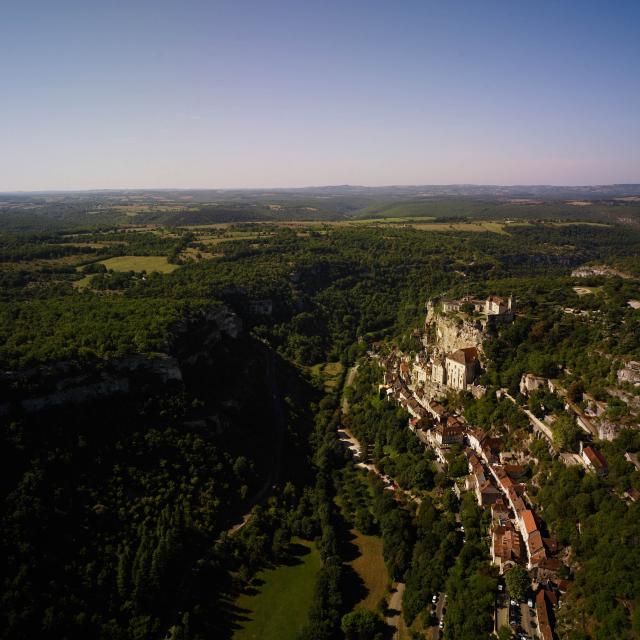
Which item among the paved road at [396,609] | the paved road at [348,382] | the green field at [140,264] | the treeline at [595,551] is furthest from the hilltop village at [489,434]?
the green field at [140,264]

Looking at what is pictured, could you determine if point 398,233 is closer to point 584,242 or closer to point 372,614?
point 584,242

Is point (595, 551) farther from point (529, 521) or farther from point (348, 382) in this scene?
point (348, 382)

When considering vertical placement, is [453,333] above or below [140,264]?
below

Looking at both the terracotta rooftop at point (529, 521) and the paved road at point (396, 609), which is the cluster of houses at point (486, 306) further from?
the paved road at point (396, 609)

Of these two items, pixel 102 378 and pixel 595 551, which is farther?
pixel 102 378

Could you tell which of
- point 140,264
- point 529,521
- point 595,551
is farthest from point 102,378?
point 140,264

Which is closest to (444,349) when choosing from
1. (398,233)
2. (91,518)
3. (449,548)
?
(449,548)

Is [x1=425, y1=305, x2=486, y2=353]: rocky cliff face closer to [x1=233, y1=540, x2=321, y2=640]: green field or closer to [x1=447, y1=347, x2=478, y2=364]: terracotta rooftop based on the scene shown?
[x1=447, y1=347, x2=478, y2=364]: terracotta rooftop
